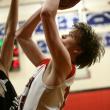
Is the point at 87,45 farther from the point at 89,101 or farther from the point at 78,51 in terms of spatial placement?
the point at 89,101

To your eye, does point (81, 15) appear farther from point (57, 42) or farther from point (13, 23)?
point (57, 42)

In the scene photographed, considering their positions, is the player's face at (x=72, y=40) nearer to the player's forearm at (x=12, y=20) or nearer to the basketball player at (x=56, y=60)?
the basketball player at (x=56, y=60)

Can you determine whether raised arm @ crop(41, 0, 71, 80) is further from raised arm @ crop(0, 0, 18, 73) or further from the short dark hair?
raised arm @ crop(0, 0, 18, 73)

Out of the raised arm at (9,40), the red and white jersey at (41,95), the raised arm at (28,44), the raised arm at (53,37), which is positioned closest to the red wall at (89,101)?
the raised arm at (28,44)

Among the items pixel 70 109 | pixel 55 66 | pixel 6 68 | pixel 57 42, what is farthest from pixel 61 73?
pixel 70 109

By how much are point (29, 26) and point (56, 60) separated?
40 centimetres

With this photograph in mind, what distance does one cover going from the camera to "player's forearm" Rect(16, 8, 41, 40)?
171 cm

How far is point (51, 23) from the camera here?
4.54ft

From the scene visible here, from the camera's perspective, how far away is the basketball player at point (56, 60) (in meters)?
1.39

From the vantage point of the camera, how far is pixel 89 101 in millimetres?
3727

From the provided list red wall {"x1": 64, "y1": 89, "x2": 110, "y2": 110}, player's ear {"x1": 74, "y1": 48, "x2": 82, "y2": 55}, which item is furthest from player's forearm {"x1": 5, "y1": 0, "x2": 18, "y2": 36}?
red wall {"x1": 64, "y1": 89, "x2": 110, "y2": 110}

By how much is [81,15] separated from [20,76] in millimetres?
1074

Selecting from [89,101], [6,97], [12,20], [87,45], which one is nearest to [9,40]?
[12,20]

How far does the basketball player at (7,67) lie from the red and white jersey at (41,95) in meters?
0.07
